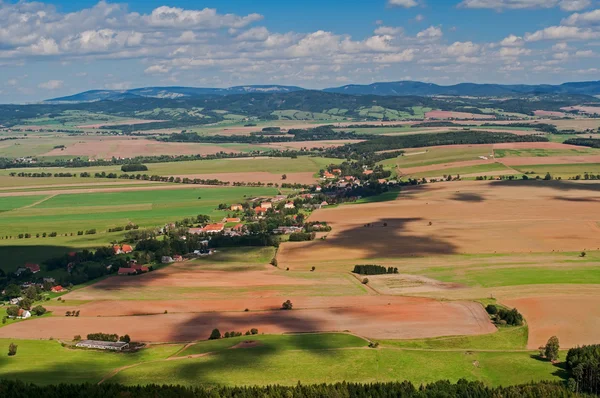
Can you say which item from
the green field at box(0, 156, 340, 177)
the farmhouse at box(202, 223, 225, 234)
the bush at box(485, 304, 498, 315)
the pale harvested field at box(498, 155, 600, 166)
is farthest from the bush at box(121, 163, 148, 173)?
the bush at box(485, 304, 498, 315)

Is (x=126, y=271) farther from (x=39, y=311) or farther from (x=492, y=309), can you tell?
(x=492, y=309)

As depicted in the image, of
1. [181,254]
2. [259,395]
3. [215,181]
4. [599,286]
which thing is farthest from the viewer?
[215,181]

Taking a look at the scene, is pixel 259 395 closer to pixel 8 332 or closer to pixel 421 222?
pixel 8 332

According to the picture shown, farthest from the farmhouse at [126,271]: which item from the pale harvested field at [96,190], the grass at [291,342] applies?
the pale harvested field at [96,190]

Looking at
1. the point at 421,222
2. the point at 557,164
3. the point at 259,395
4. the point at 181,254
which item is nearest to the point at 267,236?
the point at 181,254

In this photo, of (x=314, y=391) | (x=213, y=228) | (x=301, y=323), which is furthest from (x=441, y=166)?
(x=314, y=391)

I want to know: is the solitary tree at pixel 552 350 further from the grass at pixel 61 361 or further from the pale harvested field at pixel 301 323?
the grass at pixel 61 361
